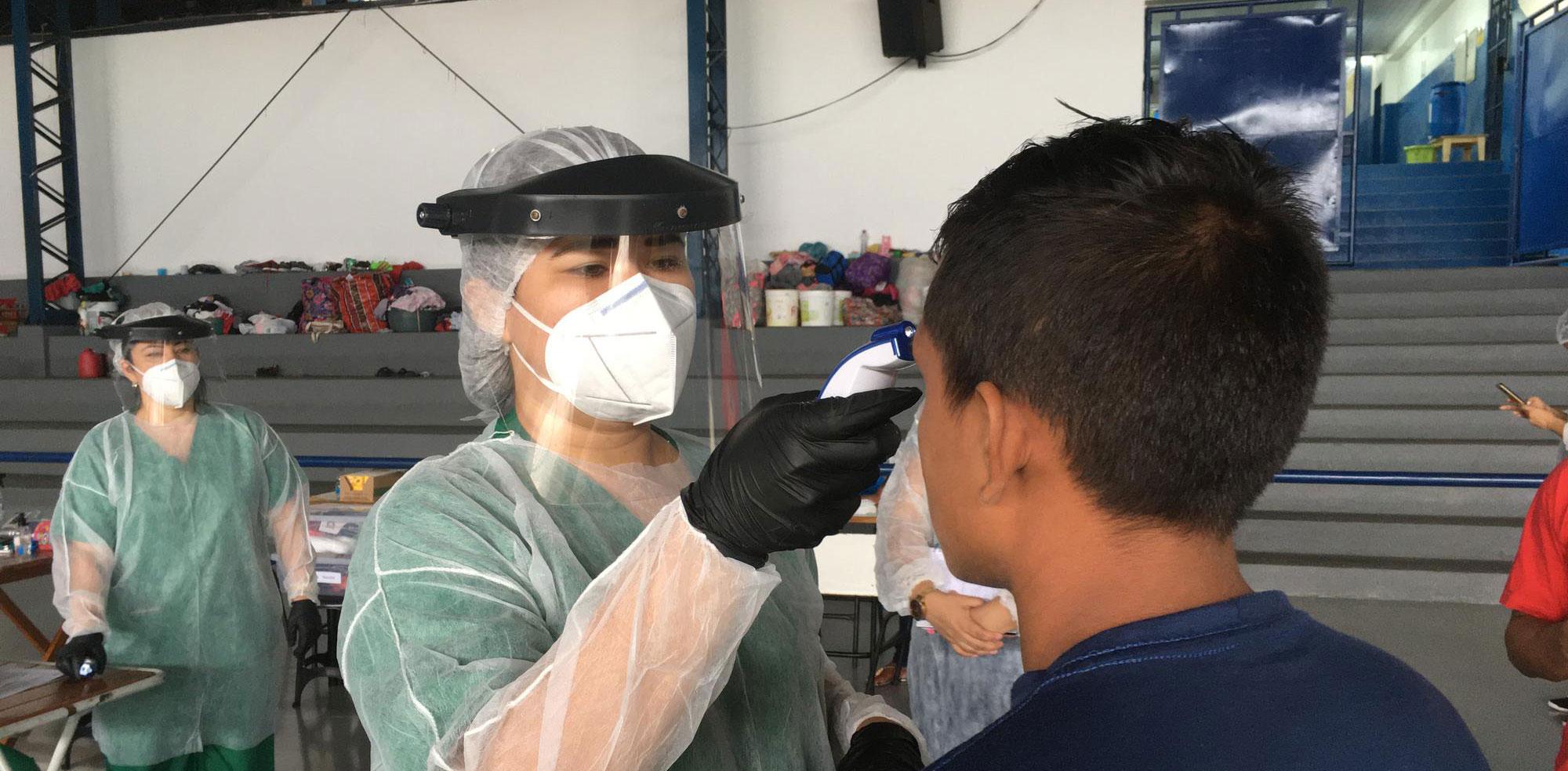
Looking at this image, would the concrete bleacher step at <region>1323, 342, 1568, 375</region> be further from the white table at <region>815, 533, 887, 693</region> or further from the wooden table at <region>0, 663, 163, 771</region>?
the wooden table at <region>0, 663, 163, 771</region>

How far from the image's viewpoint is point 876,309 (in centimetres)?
719

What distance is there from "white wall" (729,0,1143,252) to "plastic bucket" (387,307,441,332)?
102 inches

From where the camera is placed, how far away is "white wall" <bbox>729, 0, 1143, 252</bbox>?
24.5 ft

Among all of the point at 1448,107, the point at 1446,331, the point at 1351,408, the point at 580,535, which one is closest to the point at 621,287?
the point at 580,535

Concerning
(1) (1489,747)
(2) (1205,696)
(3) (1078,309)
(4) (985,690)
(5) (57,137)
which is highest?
(5) (57,137)

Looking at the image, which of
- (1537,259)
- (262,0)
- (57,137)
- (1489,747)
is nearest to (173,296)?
(57,137)

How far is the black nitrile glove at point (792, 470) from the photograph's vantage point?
0.84 m

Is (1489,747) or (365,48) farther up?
(365,48)

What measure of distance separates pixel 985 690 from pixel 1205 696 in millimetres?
1719

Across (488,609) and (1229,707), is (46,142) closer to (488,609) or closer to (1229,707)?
(488,609)

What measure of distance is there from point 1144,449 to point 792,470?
0.28 meters

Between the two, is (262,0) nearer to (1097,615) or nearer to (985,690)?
(985,690)

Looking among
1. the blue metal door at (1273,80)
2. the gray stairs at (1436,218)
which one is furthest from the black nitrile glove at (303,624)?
the gray stairs at (1436,218)

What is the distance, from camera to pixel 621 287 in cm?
102
